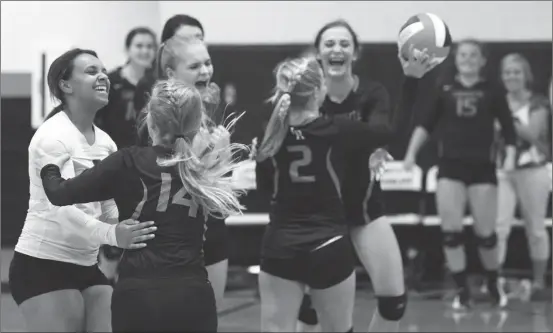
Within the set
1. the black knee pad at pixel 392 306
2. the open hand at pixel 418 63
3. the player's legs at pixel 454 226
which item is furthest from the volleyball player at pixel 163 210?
the player's legs at pixel 454 226

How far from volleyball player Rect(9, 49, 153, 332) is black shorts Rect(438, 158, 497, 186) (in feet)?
14.7

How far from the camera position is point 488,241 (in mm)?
7699

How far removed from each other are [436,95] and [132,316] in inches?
204

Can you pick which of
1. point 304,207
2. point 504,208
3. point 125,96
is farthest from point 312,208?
point 504,208

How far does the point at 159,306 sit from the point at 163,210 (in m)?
0.34

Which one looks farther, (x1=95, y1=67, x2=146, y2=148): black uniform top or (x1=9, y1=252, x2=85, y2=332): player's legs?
(x1=95, y1=67, x2=146, y2=148): black uniform top

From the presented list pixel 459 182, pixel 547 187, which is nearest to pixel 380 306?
pixel 459 182

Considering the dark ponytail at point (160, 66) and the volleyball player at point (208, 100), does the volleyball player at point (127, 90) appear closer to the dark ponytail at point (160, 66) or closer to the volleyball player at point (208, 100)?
the dark ponytail at point (160, 66)

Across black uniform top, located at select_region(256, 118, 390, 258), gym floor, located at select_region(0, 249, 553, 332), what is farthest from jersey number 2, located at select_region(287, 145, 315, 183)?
gym floor, located at select_region(0, 249, 553, 332)

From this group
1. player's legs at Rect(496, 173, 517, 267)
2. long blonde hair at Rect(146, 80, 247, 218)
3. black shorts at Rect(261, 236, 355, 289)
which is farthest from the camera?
player's legs at Rect(496, 173, 517, 267)

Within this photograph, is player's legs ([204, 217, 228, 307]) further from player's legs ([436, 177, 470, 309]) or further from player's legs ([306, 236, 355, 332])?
player's legs ([436, 177, 470, 309])

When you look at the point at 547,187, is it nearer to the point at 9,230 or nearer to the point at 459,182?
the point at 459,182

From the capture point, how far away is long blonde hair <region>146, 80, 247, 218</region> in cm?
329

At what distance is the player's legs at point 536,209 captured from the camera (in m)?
8.12
